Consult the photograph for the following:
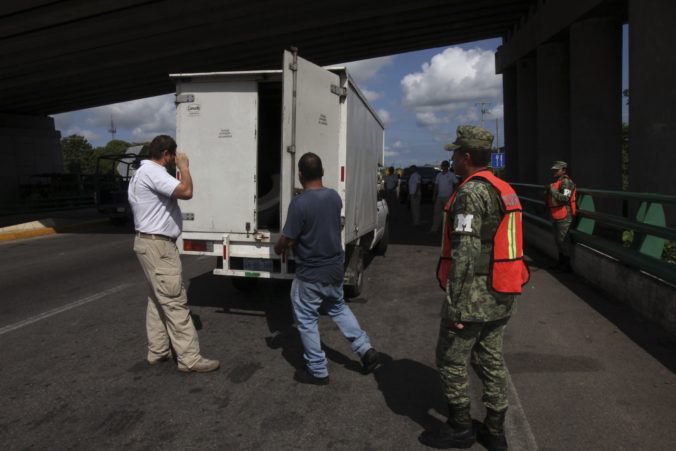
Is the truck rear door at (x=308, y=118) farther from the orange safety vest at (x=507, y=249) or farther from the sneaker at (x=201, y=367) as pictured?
the orange safety vest at (x=507, y=249)

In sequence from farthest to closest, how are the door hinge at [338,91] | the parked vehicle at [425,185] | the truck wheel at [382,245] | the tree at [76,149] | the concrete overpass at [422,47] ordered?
the tree at [76,149]
the parked vehicle at [425,185]
the truck wheel at [382,245]
the concrete overpass at [422,47]
the door hinge at [338,91]

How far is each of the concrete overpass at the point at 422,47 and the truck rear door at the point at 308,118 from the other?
21.1ft

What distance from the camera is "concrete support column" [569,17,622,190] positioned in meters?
13.4

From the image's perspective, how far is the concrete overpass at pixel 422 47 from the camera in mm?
9312

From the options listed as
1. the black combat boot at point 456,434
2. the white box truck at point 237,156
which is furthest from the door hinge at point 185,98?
the black combat boot at point 456,434

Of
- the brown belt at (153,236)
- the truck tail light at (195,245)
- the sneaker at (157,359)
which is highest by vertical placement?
the brown belt at (153,236)

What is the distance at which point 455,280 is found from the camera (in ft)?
9.63

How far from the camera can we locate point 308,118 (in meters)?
5.31

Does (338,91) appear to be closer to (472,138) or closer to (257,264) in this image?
(257,264)

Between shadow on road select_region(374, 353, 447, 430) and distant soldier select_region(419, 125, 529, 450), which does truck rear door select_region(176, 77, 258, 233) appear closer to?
shadow on road select_region(374, 353, 447, 430)

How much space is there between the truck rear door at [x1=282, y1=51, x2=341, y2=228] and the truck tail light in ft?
4.14

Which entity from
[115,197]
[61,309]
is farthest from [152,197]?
[115,197]

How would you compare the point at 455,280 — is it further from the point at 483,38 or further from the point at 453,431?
the point at 483,38

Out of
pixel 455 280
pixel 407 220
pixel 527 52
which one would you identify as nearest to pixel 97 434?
pixel 455 280
